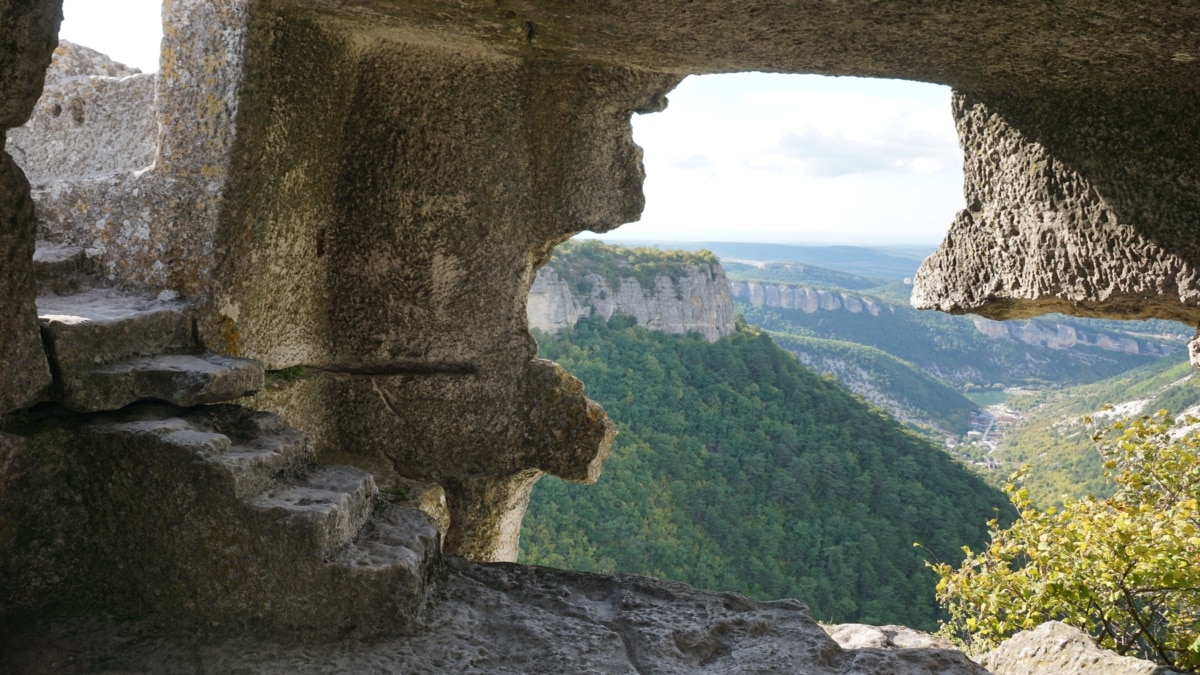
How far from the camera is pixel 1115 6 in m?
1.99

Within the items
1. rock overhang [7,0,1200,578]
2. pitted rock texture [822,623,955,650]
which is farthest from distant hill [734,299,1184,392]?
rock overhang [7,0,1200,578]

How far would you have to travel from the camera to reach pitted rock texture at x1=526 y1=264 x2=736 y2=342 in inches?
1480

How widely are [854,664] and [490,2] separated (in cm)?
195

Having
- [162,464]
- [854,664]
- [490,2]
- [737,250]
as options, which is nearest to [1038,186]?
[854,664]

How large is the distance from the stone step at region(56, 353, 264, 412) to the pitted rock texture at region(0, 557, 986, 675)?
1.71 ft

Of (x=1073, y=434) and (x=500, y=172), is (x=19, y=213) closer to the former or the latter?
(x=500, y=172)

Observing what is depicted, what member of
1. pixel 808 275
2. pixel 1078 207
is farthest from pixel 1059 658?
pixel 808 275

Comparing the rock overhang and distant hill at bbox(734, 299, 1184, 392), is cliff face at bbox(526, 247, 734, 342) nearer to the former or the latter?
the rock overhang

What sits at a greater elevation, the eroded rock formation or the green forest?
the eroded rock formation

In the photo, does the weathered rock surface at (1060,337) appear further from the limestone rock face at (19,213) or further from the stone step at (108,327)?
the limestone rock face at (19,213)

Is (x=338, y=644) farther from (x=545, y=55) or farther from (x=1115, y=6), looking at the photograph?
(x=1115, y=6)

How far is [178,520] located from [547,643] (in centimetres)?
91

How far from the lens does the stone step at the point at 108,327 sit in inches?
85.4

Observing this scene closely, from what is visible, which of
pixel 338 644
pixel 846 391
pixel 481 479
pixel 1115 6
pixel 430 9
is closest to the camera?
pixel 1115 6
